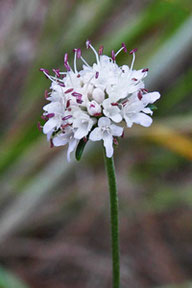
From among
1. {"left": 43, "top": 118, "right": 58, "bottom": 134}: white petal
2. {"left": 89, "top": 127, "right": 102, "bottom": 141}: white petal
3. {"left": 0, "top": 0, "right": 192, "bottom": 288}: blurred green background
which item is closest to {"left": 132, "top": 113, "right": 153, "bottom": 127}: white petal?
{"left": 89, "top": 127, "right": 102, "bottom": 141}: white petal

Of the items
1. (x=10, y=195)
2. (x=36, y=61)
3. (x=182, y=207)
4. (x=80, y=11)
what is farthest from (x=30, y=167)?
(x=80, y=11)

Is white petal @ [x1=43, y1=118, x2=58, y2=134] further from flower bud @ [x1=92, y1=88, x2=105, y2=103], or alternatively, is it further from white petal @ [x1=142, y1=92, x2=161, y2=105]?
Result: white petal @ [x1=142, y1=92, x2=161, y2=105]

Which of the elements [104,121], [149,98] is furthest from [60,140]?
[149,98]

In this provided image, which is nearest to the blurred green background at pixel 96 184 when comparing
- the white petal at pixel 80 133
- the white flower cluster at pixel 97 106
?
the white flower cluster at pixel 97 106

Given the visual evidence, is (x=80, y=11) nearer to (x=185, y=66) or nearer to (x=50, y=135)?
(x=185, y=66)

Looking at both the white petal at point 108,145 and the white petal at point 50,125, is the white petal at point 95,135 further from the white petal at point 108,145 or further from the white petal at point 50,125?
the white petal at point 50,125

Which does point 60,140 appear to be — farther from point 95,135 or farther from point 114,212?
point 114,212
